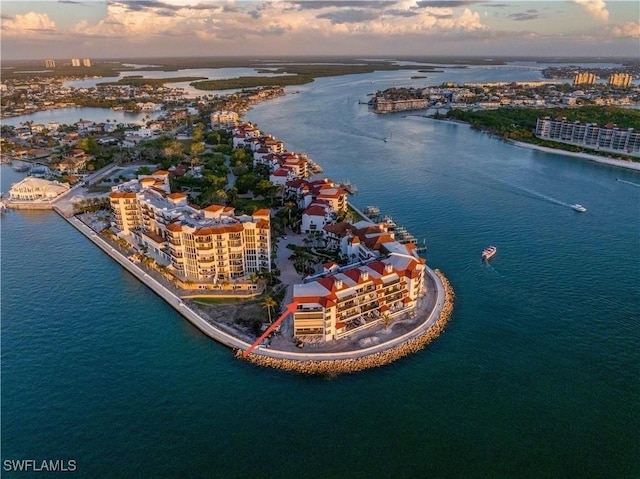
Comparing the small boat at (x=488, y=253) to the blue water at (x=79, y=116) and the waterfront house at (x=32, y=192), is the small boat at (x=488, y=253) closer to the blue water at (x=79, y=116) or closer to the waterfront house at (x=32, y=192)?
the waterfront house at (x=32, y=192)

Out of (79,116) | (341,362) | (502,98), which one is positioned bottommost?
(341,362)

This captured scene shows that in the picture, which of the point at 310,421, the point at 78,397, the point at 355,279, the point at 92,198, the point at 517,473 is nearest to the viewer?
the point at 517,473

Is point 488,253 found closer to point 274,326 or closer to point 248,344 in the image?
point 274,326

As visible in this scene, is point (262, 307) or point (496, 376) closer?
point (496, 376)

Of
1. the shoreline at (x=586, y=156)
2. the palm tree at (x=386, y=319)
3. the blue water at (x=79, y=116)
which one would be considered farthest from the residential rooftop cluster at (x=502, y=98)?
the palm tree at (x=386, y=319)

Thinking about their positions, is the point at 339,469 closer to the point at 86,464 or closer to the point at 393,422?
the point at 393,422

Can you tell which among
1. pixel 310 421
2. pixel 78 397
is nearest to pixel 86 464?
pixel 78 397

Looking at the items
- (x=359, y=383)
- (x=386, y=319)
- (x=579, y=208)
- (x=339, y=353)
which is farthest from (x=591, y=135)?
(x=359, y=383)
